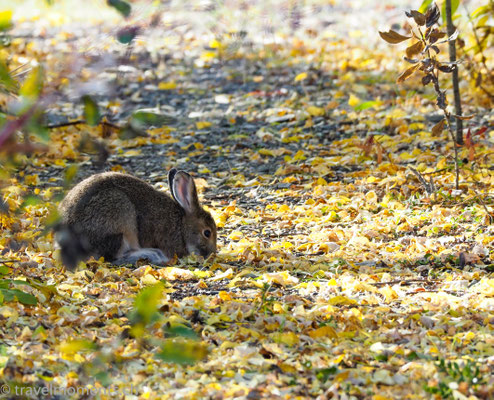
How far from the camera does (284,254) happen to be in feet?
19.9

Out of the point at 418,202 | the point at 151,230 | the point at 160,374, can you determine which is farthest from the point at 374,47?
the point at 160,374

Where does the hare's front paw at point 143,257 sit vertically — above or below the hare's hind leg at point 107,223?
below

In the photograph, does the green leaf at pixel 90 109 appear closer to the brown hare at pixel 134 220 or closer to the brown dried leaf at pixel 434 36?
the brown hare at pixel 134 220

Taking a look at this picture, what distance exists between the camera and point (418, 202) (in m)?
6.93

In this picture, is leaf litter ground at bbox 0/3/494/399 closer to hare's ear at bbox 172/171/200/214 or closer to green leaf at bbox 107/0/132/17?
green leaf at bbox 107/0/132/17

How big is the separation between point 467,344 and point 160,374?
167 centimetres

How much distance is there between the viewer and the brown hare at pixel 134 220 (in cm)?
614

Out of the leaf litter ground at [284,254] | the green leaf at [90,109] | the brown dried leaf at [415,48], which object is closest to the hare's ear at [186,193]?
the leaf litter ground at [284,254]

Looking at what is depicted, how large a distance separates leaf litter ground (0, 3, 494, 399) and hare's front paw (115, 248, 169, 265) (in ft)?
0.61

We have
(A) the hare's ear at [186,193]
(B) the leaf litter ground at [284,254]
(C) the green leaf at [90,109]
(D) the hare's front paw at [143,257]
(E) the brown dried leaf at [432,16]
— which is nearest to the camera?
(C) the green leaf at [90,109]

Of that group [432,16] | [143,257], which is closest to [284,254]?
[143,257]

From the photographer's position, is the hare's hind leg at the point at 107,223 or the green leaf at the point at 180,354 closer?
the green leaf at the point at 180,354

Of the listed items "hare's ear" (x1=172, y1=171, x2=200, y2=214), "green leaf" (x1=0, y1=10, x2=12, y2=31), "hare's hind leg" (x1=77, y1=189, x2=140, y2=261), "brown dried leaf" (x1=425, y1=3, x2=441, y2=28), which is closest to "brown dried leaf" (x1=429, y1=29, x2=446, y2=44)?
"brown dried leaf" (x1=425, y1=3, x2=441, y2=28)

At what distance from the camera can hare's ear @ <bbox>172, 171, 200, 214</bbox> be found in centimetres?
683
